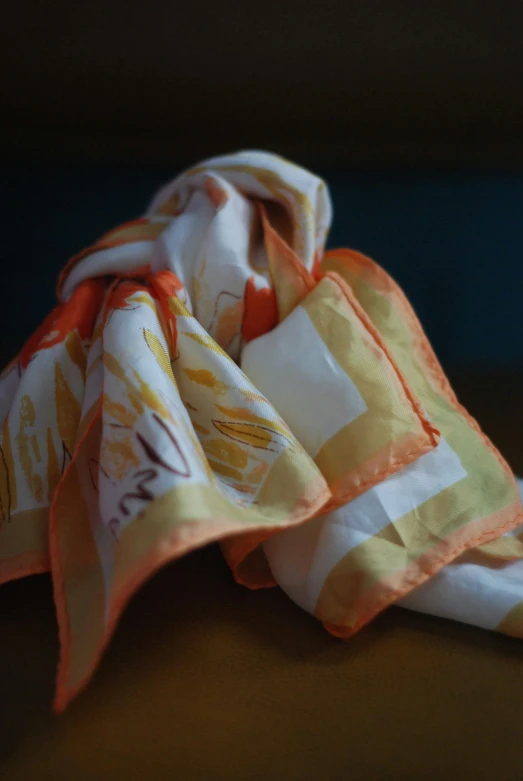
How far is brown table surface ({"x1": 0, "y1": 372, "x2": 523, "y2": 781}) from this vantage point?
1.07 ft

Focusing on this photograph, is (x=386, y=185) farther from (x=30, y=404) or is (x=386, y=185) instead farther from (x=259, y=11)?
(x=30, y=404)

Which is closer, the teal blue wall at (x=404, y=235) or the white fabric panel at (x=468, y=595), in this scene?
the white fabric panel at (x=468, y=595)

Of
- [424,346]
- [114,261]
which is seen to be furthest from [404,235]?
[114,261]

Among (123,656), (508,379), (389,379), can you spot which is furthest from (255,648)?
(508,379)

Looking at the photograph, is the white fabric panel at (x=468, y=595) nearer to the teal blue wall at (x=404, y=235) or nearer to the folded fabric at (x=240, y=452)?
the folded fabric at (x=240, y=452)

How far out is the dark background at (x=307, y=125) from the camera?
0.61 meters

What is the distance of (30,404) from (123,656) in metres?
0.18

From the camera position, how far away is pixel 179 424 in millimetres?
379

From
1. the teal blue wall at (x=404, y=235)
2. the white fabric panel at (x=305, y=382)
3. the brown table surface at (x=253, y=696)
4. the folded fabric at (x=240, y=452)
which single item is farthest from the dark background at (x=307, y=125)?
the brown table surface at (x=253, y=696)

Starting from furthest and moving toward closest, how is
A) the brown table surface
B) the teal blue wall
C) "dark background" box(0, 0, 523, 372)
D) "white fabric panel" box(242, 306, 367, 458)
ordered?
the teal blue wall, "dark background" box(0, 0, 523, 372), "white fabric panel" box(242, 306, 367, 458), the brown table surface

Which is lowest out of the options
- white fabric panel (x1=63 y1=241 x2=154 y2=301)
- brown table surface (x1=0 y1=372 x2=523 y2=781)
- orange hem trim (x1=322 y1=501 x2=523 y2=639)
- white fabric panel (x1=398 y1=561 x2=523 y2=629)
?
brown table surface (x1=0 y1=372 x2=523 y2=781)

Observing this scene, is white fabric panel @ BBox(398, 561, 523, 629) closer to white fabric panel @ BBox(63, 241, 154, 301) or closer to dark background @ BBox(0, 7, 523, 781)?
dark background @ BBox(0, 7, 523, 781)

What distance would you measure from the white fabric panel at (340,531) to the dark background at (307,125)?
39cm

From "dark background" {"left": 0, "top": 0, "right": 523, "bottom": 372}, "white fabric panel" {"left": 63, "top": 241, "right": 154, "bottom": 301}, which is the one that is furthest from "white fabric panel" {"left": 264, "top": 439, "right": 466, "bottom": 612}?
"dark background" {"left": 0, "top": 0, "right": 523, "bottom": 372}
